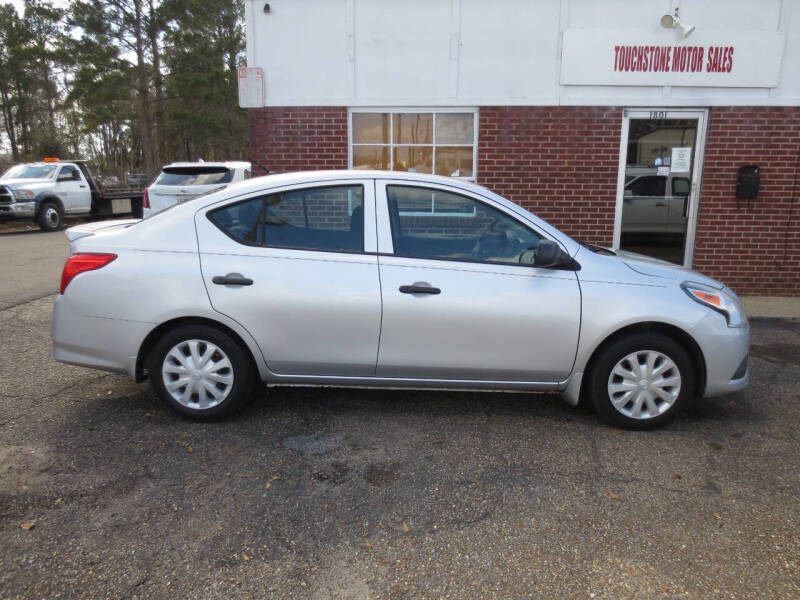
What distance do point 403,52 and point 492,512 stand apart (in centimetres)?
637

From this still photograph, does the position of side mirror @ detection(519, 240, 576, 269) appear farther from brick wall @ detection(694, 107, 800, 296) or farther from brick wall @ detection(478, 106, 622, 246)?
brick wall @ detection(694, 107, 800, 296)

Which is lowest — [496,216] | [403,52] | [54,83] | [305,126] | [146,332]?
[146,332]

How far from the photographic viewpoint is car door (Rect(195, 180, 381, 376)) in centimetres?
396

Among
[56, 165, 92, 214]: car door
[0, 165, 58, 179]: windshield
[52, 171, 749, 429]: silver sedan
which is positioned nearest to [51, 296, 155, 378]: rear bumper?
[52, 171, 749, 429]: silver sedan

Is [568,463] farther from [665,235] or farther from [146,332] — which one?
[665,235]

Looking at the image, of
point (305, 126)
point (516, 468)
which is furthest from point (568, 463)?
point (305, 126)

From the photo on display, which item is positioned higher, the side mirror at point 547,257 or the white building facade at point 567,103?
the white building facade at point 567,103

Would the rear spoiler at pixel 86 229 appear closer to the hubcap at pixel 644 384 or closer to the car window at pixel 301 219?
the car window at pixel 301 219

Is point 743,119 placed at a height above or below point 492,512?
above

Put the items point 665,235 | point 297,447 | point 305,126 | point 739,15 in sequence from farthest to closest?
1. point 665,235
2. point 305,126
3. point 739,15
4. point 297,447

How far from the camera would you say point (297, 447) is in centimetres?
384

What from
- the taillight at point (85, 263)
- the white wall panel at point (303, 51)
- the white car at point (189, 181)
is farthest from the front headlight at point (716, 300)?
the white car at point (189, 181)

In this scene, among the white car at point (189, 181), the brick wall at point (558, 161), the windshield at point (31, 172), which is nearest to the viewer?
the brick wall at point (558, 161)

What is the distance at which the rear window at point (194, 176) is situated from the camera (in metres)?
11.1
